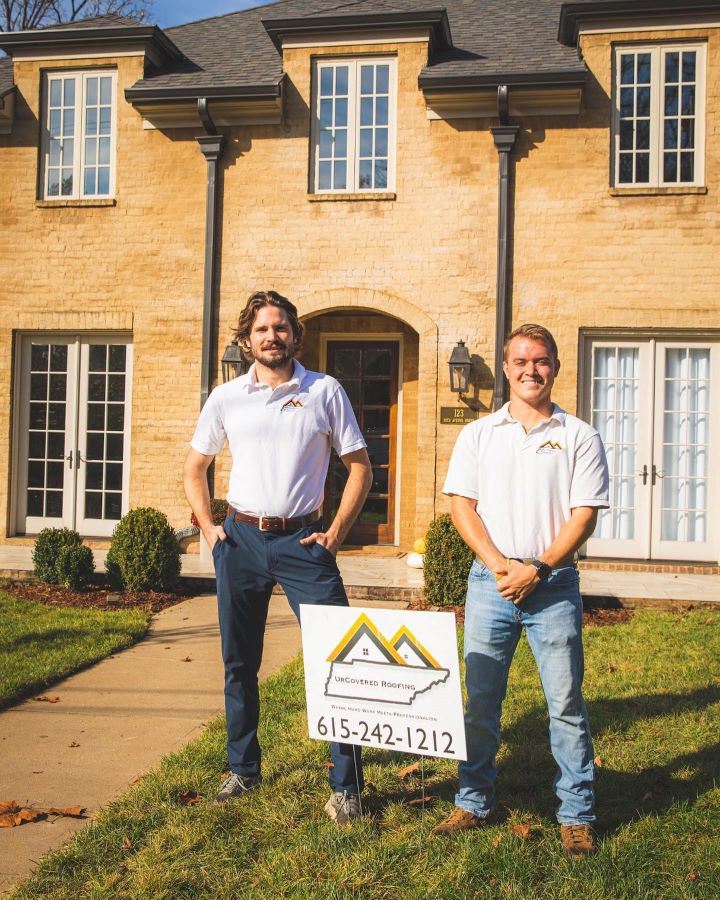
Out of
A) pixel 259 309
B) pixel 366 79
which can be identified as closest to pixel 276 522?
pixel 259 309

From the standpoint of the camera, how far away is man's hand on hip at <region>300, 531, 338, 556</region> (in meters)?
3.46

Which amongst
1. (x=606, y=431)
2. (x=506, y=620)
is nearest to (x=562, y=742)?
(x=506, y=620)

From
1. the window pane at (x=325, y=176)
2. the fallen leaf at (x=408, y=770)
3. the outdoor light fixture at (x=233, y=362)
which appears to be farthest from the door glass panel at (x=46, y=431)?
the fallen leaf at (x=408, y=770)

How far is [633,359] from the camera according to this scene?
10.0 metres

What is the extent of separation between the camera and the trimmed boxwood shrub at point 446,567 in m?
7.56

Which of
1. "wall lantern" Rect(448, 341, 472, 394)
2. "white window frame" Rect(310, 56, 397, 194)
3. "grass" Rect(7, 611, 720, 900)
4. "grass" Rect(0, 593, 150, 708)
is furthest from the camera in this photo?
"white window frame" Rect(310, 56, 397, 194)

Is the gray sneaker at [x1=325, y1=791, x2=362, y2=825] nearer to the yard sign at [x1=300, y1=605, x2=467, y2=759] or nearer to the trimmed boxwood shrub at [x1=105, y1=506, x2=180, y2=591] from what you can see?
the yard sign at [x1=300, y1=605, x2=467, y2=759]

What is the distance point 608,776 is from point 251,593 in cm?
181

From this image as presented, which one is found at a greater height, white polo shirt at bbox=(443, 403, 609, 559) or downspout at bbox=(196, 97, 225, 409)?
downspout at bbox=(196, 97, 225, 409)

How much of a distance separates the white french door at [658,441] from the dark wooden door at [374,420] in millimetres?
2496

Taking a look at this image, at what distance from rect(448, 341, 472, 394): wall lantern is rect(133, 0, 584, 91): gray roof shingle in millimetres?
3008

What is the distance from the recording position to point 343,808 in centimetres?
334

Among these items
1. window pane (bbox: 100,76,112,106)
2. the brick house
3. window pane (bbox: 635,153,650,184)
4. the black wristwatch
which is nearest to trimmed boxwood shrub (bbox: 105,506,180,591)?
the brick house

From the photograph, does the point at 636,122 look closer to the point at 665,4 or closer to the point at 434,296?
the point at 665,4
